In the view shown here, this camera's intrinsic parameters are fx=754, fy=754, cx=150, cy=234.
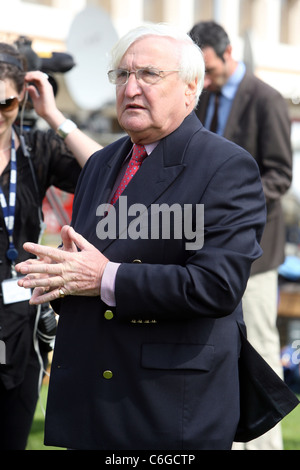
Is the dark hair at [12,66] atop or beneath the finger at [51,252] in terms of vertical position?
atop

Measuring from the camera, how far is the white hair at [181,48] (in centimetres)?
237

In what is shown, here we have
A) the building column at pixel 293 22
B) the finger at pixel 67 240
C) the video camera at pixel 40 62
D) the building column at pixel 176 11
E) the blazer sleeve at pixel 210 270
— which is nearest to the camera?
the blazer sleeve at pixel 210 270

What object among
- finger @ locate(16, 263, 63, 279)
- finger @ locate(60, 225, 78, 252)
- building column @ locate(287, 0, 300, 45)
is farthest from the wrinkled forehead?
building column @ locate(287, 0, 300, 45)

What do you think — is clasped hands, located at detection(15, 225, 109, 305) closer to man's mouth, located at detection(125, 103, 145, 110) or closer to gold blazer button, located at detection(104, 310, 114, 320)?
gold blazer button, located at detection(104, 310, 114, 320)

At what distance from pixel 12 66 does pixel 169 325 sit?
4.57 ft

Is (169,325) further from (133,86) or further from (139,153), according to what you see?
(133,86)

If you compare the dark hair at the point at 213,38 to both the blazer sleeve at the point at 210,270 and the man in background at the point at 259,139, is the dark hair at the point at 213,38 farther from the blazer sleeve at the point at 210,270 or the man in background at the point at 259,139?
the blazer sleeve at the point at 210,270

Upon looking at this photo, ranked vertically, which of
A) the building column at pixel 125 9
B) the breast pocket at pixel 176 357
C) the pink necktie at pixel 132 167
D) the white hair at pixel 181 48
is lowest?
the building column at pixel 125 9

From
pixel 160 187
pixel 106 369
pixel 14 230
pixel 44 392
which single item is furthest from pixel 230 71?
pixel 44 392

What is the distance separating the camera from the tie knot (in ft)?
8.05

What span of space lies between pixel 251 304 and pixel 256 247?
2027mm

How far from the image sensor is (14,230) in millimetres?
3055

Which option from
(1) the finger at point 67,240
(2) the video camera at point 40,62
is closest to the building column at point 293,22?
(2) the video camera at point 40,62

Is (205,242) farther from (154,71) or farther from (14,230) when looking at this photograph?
(14,230)
